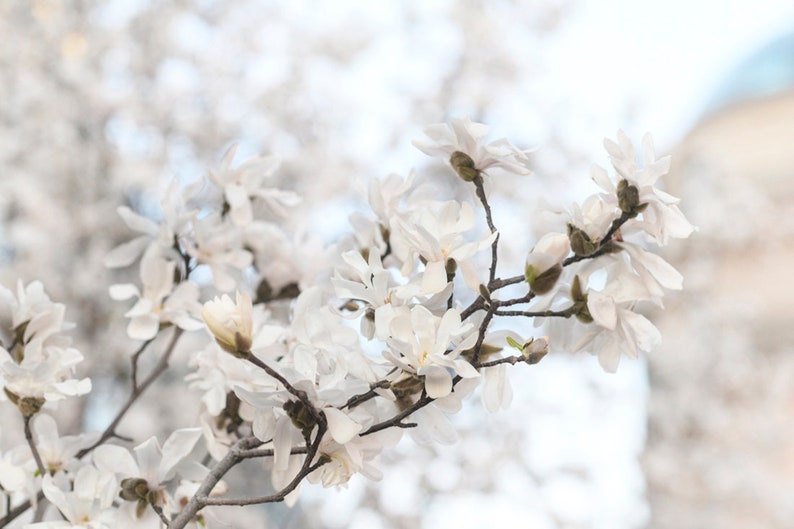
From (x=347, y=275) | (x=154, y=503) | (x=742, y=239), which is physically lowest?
(x=742, y=239)

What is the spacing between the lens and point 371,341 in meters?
0.63

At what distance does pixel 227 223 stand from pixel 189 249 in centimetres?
5

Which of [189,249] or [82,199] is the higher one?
[189,249]

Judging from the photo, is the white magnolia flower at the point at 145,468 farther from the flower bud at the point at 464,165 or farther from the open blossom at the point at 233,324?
the flower bud at the point at 464,165

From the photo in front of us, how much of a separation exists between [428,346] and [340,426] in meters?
0.07

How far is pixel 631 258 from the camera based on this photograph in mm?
587

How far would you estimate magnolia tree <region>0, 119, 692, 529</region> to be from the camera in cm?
52

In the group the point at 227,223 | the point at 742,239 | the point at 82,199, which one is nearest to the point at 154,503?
the point at 227,223

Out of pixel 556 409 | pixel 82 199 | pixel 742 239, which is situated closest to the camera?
pixel 82 199

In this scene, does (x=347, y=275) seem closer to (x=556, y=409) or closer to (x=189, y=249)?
(x=189, y=249)

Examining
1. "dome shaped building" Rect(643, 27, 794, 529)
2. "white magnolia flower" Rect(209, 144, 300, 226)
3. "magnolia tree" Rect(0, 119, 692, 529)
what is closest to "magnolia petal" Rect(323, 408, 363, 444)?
"magnolia tree" Rect(0, 119, 692, 529)

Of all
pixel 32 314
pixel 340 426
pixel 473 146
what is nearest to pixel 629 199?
pixel 473 146

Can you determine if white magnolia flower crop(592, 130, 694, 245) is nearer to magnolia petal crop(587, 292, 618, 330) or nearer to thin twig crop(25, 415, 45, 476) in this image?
magnolia petal crop(587, 292, 618, 330)

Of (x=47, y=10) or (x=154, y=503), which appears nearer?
(x=154, y=503)
